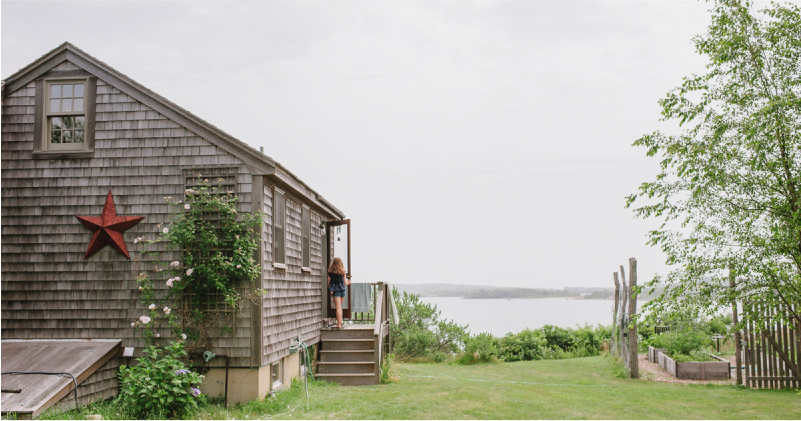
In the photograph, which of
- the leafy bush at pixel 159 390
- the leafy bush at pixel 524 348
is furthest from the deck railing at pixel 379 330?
the leafy bush at pixel 524 348

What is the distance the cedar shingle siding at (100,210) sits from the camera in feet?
28.3

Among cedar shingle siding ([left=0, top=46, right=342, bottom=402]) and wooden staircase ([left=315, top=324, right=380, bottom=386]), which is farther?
wooden staircase ([left=315, top=324, right=380, bottom=386])

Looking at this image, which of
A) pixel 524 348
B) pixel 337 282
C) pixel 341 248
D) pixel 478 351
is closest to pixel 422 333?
pixel 478 351

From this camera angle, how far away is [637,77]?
16.6 metres

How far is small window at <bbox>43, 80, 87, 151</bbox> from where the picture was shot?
29.5 feet

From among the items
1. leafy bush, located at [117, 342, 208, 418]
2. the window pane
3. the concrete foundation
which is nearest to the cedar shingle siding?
the concrete foundation

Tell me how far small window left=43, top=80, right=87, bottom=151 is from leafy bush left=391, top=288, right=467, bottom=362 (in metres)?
11.3

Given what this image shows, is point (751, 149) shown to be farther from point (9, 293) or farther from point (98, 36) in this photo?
point (98, 36)

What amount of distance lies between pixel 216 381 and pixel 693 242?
761 cm

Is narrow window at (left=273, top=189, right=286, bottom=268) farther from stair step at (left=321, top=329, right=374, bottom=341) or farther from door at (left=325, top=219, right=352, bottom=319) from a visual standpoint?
door at (left=325, top=219, right=352, bottom=319)

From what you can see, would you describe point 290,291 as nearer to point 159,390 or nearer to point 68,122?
point 159,390

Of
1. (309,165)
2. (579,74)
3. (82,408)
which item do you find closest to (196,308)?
(82,408)

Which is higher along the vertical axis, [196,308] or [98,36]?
[98,36]

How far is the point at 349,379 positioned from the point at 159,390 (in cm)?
477
